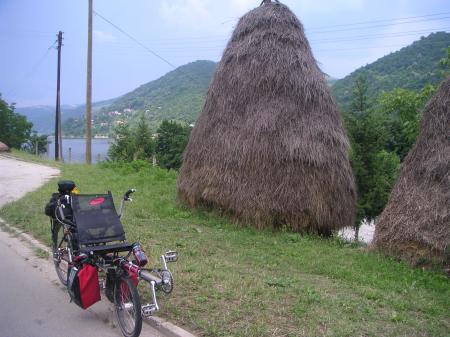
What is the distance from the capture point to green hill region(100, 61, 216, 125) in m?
27.3

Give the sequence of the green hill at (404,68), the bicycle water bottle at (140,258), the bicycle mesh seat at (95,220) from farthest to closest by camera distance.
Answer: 1. the green hill at (404,68)
2. the bicycle mesh seat at (95,220)
3. the bicycle water bottle at (140,258)

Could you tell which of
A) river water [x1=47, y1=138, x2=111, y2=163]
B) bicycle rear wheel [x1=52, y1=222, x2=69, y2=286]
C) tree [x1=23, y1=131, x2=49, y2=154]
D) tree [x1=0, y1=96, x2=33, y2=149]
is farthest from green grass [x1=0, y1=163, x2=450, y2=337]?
tree [x1=23, y1=131, x2=49, y2=154]

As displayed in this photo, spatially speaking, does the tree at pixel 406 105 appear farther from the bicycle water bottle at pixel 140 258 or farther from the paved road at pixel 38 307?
the bicycle water bottle at pixel 140 258

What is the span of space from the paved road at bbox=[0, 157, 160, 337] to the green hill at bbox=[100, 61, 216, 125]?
1820cm

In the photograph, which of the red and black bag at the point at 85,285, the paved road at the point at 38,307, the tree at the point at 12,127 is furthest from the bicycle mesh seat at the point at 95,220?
the tree at the point at 12,127

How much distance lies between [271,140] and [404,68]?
55.6 feet

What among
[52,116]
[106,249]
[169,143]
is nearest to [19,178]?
[169,143]

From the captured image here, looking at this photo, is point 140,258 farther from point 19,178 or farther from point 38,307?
point 19,178

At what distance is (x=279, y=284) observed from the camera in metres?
5.11

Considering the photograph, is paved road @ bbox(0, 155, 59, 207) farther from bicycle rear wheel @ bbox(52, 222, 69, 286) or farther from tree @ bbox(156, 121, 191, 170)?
tree @ bbox(156, 121, 191, 170)

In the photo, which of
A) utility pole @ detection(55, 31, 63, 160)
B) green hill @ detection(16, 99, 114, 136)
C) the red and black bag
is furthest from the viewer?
green hill @ detection(16, 99, 114, 136)

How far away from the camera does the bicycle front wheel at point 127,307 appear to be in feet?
12.6

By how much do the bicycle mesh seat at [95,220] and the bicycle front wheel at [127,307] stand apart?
58 centimetres

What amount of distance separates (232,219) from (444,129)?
3.92 metres
